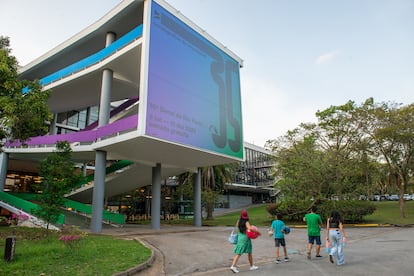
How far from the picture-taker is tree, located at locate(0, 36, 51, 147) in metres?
11.4

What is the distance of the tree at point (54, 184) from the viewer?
46.1 ft

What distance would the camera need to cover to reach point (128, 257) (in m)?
8.82

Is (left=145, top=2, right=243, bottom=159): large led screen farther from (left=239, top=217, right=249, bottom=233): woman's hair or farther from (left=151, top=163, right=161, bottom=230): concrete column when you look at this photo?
(left=239, top=217, right=249, bottom=233): woman's hair

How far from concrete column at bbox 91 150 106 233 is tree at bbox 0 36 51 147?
675 cm

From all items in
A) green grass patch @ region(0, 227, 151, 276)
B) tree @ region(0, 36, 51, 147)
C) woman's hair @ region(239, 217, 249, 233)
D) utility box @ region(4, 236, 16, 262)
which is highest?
tree @ region(0, 36, 51, 147)

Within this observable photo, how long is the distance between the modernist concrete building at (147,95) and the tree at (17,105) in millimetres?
5210

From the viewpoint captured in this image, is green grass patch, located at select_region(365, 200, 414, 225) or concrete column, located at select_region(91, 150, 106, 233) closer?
concrete column, located at select_region(91, 150, 106, 233)

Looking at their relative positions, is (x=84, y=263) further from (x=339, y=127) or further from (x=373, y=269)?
(x=339, y=127)

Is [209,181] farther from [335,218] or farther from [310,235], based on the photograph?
[335,218]

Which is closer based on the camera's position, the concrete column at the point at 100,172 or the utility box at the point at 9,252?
the utility box at the point at 9,252

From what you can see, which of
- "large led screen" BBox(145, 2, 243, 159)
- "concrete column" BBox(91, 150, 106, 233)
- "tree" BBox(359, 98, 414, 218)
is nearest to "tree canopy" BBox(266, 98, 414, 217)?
"tree" BBox(359, 98, 414, 218)

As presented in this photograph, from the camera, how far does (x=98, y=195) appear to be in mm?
18719

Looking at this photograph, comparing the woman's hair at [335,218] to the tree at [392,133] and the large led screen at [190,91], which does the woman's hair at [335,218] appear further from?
the tree at [392,133]

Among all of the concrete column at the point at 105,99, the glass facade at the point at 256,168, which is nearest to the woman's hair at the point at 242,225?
the concrete column at the point at 105,99
